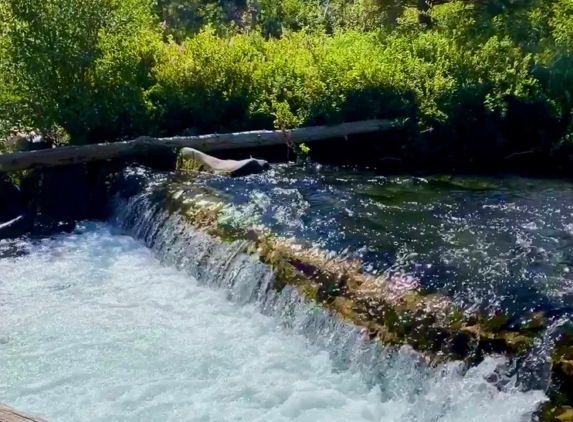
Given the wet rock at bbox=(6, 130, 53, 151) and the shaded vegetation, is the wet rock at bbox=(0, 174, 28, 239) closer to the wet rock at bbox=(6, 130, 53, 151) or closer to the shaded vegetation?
the wet rock at bbox=(6, 130, 53, 151)

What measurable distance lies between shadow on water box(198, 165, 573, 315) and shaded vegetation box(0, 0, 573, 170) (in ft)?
4.77

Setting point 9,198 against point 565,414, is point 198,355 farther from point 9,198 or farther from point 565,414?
point 9,198

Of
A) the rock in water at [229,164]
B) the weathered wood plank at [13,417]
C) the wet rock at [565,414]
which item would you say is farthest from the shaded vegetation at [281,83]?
the weathered wood plank at [13,417]

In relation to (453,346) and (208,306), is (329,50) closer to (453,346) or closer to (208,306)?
(208,306)

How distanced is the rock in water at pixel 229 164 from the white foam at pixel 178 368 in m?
2.81

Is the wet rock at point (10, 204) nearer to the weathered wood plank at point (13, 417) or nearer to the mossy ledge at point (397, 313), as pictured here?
the mossy ledge at point (397, 313)

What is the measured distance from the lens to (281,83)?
13906 millimetres

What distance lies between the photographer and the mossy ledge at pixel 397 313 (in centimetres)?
616

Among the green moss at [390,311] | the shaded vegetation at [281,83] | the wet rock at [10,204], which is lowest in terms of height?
the wet rock at [10,204]

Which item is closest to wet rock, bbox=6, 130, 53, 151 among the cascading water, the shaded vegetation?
the shaded vegetation

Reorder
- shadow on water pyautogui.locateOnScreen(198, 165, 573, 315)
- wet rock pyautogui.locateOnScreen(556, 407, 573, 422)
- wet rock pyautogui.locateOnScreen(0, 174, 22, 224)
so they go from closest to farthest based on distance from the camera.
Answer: wet rock pyautogui.locateOnScreen(556, 407, 573, 422)
shadow on water pyautogui.locateOnScreen(198, 165, 573, 315)
wet rock pyautogui.locateOnScreen(0, 174, 22, 224)

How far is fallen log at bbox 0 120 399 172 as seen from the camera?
12.1m

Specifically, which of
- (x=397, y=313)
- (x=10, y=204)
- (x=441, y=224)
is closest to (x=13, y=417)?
(x=397, y=313)

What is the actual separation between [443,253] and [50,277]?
5127 mm
